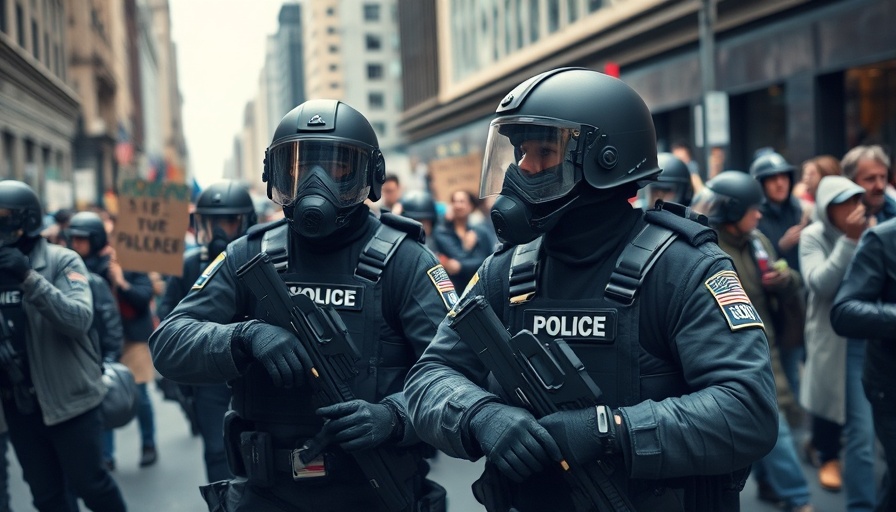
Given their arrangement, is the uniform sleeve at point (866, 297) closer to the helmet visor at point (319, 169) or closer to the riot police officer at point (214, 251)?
the helmet visor at point (319, 169)

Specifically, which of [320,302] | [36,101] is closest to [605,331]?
[320,302]

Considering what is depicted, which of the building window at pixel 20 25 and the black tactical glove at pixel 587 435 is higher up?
the building window at pixel 20 25

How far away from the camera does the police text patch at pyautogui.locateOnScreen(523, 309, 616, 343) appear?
8.00 ft

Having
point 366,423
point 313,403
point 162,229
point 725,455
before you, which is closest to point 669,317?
point 725,455

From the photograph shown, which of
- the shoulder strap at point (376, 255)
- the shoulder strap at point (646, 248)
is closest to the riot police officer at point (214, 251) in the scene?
the shoulder strap at point (376, 255)

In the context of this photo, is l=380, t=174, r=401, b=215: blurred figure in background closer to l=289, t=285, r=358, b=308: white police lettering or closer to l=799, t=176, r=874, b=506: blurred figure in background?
l=799, t=176, r=874, b=506: blurred figure in background

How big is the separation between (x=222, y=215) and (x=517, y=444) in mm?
3758

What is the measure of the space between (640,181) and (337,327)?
1091 mm

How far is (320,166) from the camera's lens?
11.1 feet

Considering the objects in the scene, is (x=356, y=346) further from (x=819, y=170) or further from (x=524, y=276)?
(x=819, y=170)

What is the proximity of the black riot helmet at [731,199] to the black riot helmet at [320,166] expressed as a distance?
2753 mm

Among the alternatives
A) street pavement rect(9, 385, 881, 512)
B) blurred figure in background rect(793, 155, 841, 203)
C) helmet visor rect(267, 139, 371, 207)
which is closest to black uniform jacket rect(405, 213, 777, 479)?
helmet visor rect(267, 139, 371, 207)

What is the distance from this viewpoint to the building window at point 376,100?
101306mm

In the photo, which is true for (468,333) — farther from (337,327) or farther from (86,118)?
(86,118)
